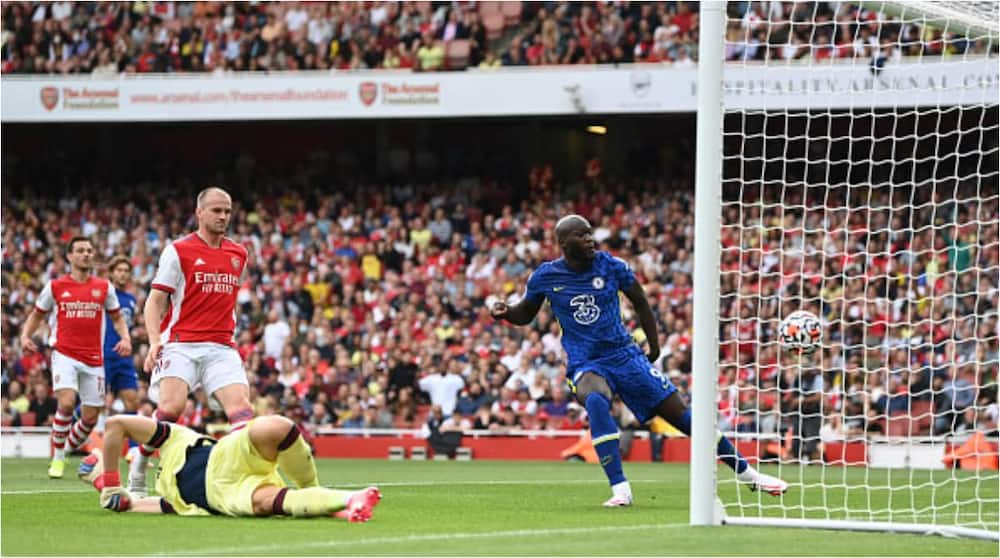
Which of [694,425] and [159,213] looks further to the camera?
[159,213]

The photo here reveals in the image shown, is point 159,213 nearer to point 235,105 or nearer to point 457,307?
point 235,105

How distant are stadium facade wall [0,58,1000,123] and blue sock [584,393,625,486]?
15714 mm

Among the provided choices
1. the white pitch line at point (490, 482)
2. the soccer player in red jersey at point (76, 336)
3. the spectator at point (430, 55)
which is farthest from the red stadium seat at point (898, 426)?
the spectator at point (430, 55)

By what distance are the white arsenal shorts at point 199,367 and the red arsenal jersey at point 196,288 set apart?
0.06 m

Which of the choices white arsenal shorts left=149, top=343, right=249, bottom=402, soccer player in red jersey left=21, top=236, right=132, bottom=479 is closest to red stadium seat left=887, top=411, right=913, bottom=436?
soccer player in red jersey left=21, top=236, right=132, bottom=479

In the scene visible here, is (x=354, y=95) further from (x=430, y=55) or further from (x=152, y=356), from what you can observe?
(x=152, y=356)

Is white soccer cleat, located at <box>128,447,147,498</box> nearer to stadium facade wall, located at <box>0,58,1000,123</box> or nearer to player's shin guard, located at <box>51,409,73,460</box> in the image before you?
player's shin guard, located at <box>51,409,73,460</box>

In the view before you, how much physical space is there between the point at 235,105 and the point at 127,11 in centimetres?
355

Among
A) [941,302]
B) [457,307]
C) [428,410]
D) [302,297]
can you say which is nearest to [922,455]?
[941,302]

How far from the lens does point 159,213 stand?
32.2 meters

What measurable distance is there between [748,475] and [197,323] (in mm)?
3688

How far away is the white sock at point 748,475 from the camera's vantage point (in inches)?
433

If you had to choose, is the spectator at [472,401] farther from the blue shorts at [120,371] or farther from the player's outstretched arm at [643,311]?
the player's outstretched arm at [643,311]

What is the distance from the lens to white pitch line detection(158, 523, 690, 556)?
25.4 feet
